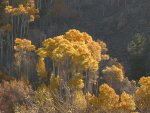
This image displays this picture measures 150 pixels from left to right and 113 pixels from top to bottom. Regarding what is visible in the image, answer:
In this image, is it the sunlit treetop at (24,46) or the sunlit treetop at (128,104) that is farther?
the sunlit treetop at (24,46)

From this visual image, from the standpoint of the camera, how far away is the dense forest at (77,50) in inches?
1684

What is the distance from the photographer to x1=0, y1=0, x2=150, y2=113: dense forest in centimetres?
Result: 4278

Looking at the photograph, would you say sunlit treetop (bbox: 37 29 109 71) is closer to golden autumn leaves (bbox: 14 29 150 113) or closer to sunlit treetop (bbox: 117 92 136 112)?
golden autumn leaves (bbox: 14 29 150 113)

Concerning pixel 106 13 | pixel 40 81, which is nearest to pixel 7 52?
pixel 40 81

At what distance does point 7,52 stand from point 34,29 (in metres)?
5.24

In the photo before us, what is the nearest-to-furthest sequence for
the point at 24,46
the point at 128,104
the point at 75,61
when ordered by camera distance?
1. the point at 128,104
2. the point at 75,61
3. the point at 24,46

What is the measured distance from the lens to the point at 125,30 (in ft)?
205

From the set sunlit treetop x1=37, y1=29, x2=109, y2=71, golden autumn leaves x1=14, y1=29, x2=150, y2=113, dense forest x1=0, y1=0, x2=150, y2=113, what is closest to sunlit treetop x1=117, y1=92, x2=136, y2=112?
dense forest x1=0, y1=0, x2=150, y2=113

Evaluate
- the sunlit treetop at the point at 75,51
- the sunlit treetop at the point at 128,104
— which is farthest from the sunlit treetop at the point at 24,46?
the sunlit treetop at the point at 128,104

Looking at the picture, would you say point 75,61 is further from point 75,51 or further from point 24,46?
point 24,46

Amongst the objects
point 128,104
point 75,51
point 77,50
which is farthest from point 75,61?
point 128,104

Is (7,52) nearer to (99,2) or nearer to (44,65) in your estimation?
(44,65)

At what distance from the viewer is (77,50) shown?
4556 cm

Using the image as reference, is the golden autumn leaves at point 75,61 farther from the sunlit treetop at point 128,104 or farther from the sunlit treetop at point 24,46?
the sunlit treetop at point 128,104
